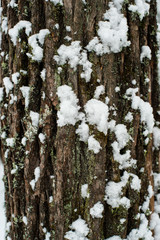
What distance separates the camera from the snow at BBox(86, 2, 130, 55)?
101 centimetres

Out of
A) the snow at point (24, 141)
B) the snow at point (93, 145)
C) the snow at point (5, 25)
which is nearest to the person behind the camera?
the snow at point (93, 145)

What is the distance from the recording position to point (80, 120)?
3.31 ft

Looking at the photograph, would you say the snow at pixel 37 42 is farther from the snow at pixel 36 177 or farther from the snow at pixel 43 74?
the snow at pixel 36 177

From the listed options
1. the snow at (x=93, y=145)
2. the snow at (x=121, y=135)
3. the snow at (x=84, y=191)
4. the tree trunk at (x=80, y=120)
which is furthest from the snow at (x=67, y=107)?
the snow at (x=84, y=191)

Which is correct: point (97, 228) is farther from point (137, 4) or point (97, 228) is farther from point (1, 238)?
point (137, 4)

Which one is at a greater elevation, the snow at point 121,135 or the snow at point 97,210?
the snow at point 121,135

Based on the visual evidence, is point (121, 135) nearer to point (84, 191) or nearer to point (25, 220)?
point (84, 191)

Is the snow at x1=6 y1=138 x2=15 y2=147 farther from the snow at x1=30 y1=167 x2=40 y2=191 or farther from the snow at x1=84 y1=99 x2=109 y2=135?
the snow at x1=84 y1=99 x2=109 y2=135

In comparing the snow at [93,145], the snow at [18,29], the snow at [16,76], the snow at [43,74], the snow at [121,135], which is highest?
the snow at [18,29]

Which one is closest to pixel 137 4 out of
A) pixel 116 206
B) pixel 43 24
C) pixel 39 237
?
pixel 43 24

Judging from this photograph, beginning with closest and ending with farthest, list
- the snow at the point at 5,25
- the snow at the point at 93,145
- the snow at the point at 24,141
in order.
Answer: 1. the snow at the point at 93,145
2. the snow at the point at 24,141
3. the snow at the point at 5,25

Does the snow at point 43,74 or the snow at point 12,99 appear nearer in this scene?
the snow at point 43,74

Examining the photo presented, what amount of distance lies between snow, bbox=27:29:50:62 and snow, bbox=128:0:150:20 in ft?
1.60

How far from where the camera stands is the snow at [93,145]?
38.9 inches
